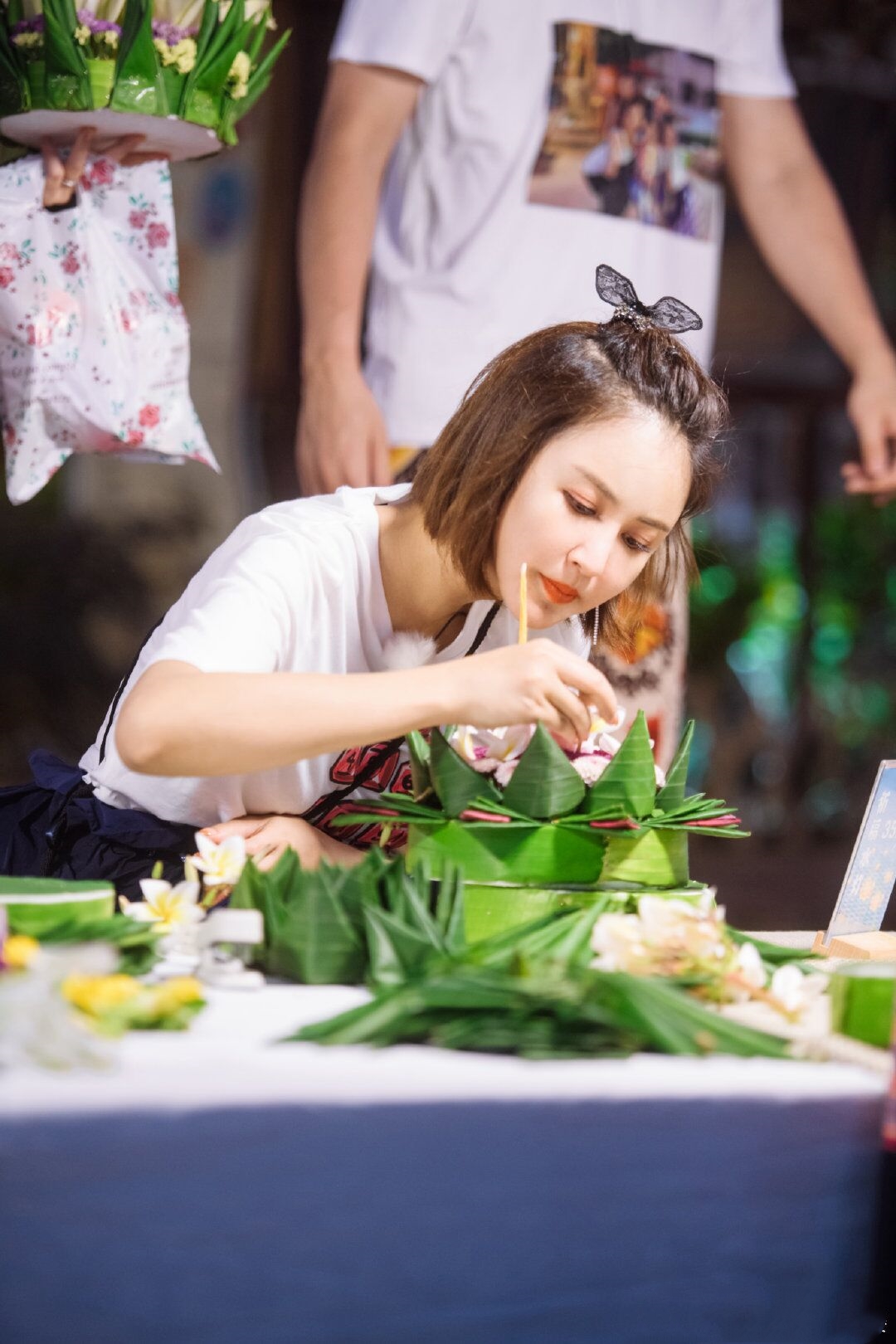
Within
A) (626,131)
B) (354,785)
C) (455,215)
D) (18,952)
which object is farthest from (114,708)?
(626,131)

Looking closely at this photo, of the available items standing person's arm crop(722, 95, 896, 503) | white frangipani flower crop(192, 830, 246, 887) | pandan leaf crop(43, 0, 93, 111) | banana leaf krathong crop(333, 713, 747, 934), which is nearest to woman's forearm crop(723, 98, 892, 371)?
standing person's arm crop(722, 95, 896, 503)

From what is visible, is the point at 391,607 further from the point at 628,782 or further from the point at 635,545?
the point at 628,782

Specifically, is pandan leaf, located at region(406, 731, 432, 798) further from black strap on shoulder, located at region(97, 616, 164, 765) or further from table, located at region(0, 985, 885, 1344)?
black strap on shoulder, located at region(97, 616, 164, 765)

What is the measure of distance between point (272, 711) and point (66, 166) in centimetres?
113

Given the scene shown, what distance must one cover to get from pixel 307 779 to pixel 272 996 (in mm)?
625

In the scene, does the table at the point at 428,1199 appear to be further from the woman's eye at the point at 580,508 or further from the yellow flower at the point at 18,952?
the woman's eye at the point at 580,508

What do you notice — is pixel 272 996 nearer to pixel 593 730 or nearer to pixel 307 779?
pixel 593 730

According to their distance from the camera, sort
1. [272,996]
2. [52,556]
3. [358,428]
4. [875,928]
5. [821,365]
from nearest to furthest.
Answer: [272,996]
[875,928]
[358,428]
[52,556]
[821,365]

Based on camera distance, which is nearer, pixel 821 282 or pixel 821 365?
pixel 821 282

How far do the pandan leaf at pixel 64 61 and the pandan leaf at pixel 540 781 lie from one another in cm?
121

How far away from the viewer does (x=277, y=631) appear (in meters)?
1.48

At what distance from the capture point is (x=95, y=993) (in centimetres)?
86

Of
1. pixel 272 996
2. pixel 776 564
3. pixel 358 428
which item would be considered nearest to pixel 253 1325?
pixel 272 996

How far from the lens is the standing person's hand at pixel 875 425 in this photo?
297 centimetres
